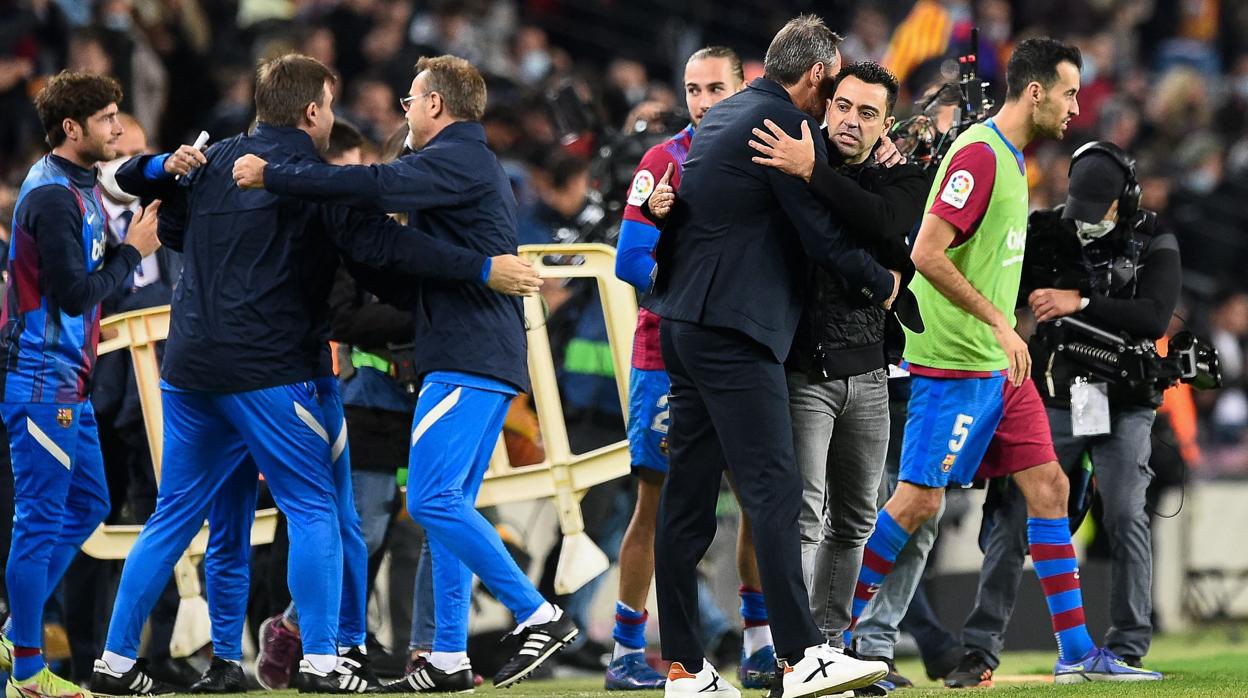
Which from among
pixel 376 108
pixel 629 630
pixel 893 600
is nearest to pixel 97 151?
pixel 629 630

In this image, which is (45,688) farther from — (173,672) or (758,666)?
(758,666)

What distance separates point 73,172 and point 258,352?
955 millimetres

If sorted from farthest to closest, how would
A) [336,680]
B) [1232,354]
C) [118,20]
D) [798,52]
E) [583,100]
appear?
[1232,354] → [118,20] → [583,100] → [336,680] → [798,52]

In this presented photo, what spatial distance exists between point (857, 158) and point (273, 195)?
78.9 inches

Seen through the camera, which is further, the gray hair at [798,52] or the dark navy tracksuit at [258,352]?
the dark navy tracksuit at [258,352]

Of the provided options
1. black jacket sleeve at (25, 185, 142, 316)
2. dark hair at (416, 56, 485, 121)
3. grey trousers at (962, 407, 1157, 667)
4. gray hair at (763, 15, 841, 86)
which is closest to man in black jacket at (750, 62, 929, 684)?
gray hair at (763, 15, 841, 86)

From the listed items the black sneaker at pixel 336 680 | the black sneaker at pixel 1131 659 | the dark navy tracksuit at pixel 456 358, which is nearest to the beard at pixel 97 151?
the dark navy tracksuit at pixel 456 358

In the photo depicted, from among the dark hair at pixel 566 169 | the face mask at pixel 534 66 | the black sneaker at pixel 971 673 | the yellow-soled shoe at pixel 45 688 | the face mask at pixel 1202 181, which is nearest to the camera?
the yellow-soled shoe at pixel 45 688

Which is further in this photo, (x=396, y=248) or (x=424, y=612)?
(x=424, y=612)

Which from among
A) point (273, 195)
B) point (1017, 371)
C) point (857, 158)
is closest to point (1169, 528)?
point (1017, 371)

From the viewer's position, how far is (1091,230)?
7051mm

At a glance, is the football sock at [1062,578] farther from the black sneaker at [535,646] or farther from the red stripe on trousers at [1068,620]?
the black sneaker at [535,646]

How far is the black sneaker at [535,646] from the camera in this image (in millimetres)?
6039

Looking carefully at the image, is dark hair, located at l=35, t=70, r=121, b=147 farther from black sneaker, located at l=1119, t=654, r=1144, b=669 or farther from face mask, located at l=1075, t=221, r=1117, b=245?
black sneaker, located at l=1119, t=654, r=1144, b=669
